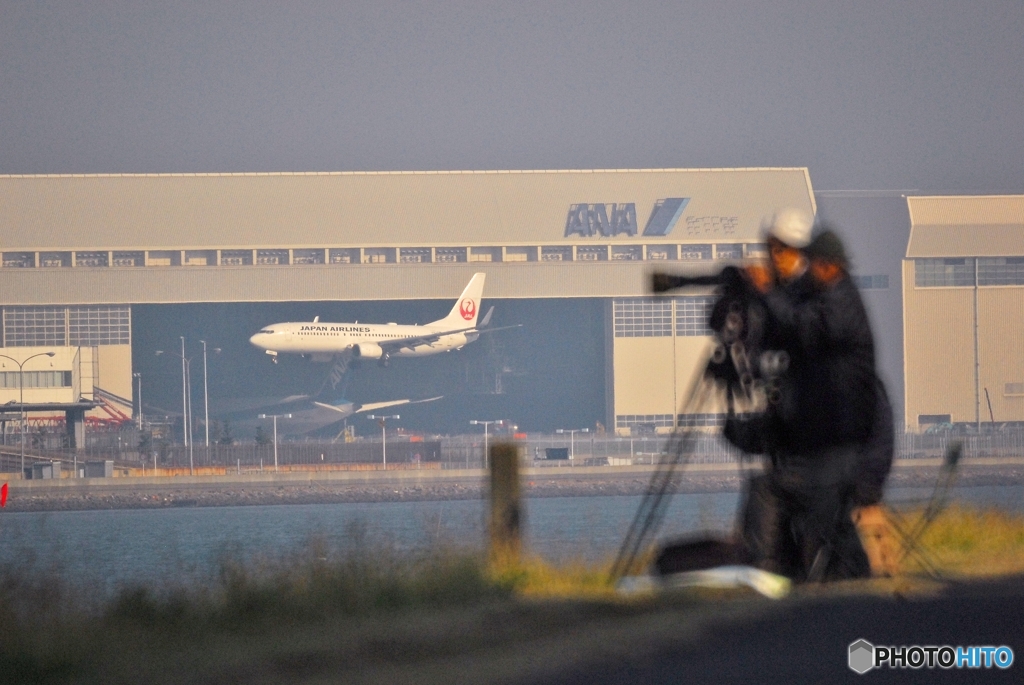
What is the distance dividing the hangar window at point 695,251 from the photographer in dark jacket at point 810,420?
6011 cm

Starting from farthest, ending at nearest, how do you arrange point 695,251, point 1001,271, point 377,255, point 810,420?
point 695,251
point 377,255
point 1001,271
point 810,420

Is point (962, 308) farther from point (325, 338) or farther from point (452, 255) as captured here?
point (325, 338)

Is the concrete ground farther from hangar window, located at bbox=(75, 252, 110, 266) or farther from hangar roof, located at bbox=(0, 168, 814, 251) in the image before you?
hangar window, located at bbox=(75, 252, 110, 266)

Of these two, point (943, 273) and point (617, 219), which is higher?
point (617, 219)

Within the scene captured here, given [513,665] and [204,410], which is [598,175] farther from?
[513,665]

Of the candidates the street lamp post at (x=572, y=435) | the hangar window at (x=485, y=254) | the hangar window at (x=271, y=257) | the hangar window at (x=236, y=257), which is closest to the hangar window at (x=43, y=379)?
the hangar window at (x=236, y=257)

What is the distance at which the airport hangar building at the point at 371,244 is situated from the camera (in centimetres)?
6231

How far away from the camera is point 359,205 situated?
210ft

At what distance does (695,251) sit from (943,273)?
11.7 m

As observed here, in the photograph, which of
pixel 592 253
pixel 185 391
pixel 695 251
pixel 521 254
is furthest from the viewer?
pixel 695 251

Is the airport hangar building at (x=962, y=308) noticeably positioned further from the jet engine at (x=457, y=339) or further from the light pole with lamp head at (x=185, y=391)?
the light pole with lamp head at (x=185, y=391)

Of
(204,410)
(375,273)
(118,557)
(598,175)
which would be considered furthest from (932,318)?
Result: (118,557)

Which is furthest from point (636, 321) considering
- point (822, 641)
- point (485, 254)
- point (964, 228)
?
point (822, 641)

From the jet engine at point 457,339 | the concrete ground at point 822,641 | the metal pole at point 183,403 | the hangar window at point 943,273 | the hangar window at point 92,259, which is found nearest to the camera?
the concrete ground at point 822,641
